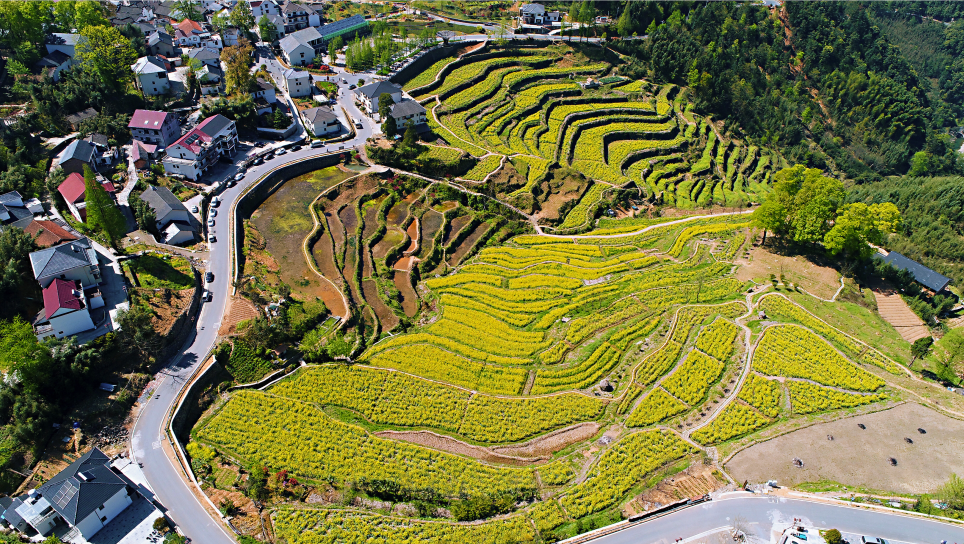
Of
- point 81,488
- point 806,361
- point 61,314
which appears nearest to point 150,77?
point 61,314

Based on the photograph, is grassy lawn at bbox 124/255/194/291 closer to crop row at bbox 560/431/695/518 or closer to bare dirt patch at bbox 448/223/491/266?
bare dirt patch at bbox 448/223/491/266

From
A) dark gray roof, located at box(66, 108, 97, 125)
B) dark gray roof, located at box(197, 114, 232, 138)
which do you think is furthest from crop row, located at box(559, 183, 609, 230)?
dark gray roof, located at box(66, 108, 97, 125)

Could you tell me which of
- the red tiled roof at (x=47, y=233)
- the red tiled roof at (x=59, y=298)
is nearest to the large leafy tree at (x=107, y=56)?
the red tiled roof at (x=47, y=233)

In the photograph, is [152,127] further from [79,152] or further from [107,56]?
[107,56]

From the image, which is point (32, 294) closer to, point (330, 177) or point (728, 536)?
point (330, 177)

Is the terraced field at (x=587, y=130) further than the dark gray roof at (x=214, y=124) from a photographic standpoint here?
Yes

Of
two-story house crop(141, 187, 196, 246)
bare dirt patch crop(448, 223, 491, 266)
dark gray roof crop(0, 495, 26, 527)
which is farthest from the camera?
bare dirt patch crop(448, 223, 491, 266)

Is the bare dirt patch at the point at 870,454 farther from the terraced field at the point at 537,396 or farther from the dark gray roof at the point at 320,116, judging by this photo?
the dark gray roof at the point at 320,116
